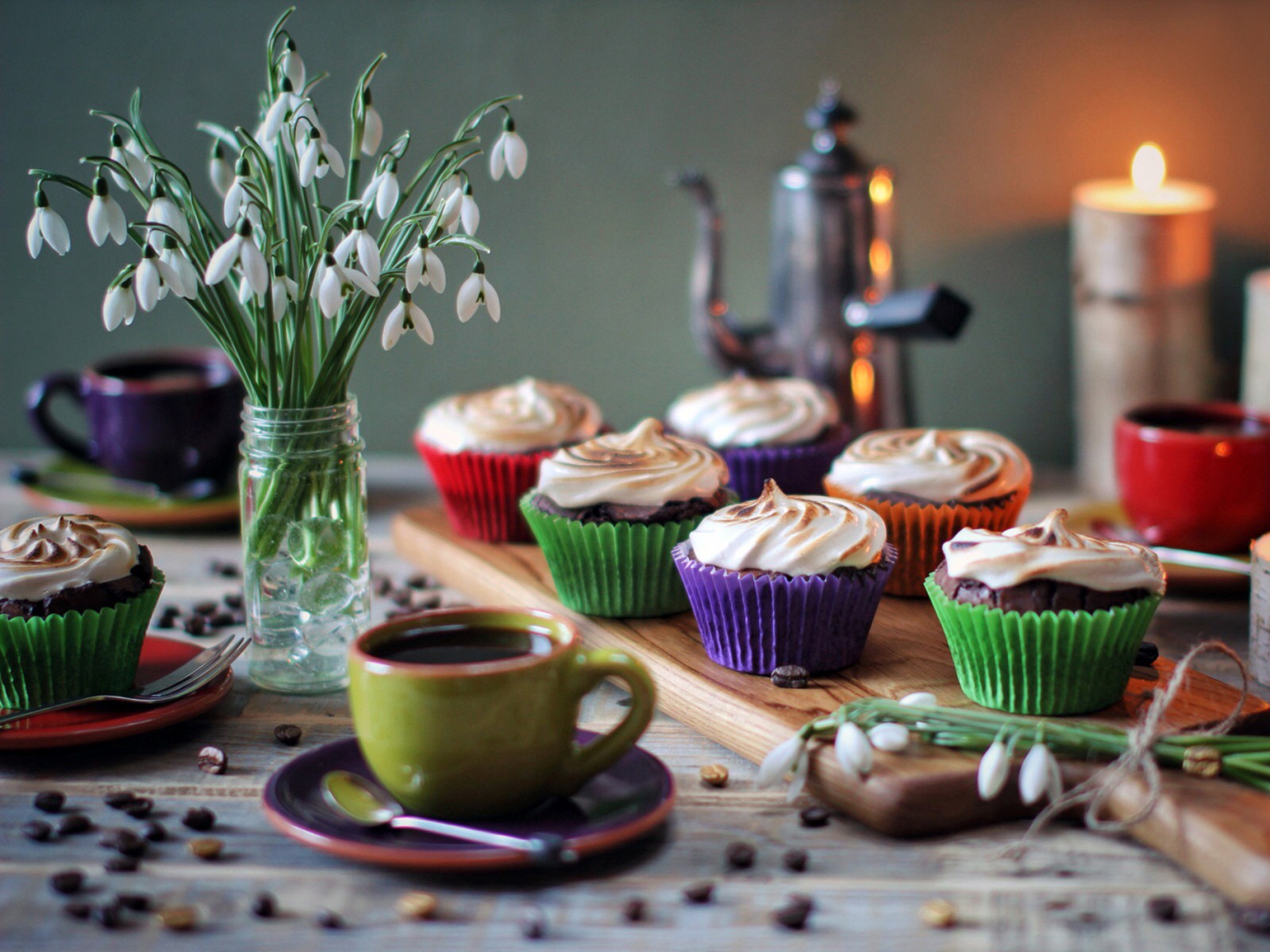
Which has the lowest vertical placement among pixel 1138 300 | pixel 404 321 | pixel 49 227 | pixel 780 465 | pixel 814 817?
pixel 814 817

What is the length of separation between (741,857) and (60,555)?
2.34 feet

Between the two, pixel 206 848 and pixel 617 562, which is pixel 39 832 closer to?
pixel 206 848

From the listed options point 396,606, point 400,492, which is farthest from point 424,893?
point 400,492

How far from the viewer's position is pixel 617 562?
152cm

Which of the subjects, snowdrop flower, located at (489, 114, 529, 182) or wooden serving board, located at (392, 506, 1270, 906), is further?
snowdrop flower, located at (489, 114, 529, 182)

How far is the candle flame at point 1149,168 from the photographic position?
7.13 feet

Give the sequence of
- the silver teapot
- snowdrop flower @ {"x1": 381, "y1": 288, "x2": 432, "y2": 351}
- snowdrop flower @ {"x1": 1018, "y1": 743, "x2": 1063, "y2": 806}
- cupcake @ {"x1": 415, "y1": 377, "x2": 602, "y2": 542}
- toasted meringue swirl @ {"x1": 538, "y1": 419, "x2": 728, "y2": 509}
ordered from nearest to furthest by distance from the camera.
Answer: snowdrop flower @ {"x1": 1018, "y1": 743, "x2": 1063, "y2": 806}
snowdrop flower @ {"x1": 381, "y1": 288, "x2": 432, "y2": 351}
toasted meringue swirl @ {"x1": 538, "y1": 419, "x2": 728, "y2": 509}
cupcake @ {"x1": 415, "y1": 377, "x2": 602, "y2": 542}
the silver teapot

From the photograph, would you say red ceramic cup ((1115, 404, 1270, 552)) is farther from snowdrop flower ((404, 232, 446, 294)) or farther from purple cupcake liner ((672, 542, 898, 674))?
snowdrop flower ((404, 232, 446, 294))

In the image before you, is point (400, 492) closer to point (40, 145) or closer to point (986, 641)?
point (40, 145)

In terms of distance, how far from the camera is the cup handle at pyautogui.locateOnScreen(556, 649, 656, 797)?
1084 millimetres

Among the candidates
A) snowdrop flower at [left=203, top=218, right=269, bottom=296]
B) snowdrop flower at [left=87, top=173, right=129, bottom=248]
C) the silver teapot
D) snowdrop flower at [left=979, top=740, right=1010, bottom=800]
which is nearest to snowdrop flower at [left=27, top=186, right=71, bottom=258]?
snowdrop flower at [left=87, top=173, right=129, bottom=248]

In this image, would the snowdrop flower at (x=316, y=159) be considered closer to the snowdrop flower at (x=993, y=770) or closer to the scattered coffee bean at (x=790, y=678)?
the scattered coffee bean at (x=790, y=678)

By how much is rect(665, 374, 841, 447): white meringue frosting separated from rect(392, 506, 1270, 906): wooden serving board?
0.29 metres

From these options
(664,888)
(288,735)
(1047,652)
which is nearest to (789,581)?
(1047,652)
